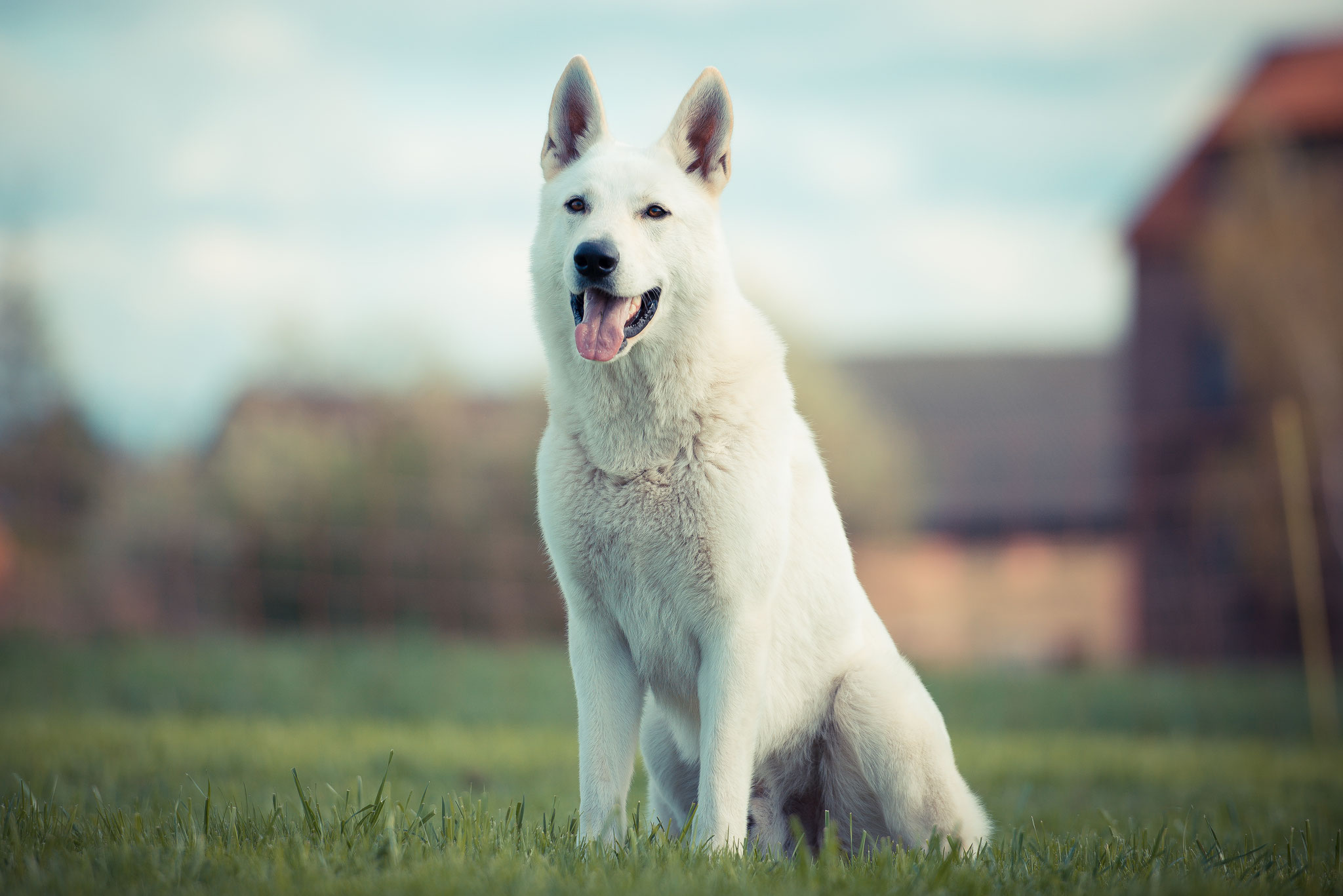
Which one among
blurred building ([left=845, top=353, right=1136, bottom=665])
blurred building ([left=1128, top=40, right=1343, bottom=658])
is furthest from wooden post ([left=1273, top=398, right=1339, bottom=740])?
blurred building ([left=845, top=353, right=1136, bottom=665])

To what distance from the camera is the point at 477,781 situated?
4367 mm

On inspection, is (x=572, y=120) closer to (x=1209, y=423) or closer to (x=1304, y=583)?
(x=1304, y=583)

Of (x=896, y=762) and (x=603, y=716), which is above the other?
(x=603, y=716)

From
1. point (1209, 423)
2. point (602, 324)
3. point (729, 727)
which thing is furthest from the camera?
point (1209, 423)

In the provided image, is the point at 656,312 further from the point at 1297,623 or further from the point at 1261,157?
the point at 1297,623

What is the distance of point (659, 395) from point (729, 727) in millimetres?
→ 914

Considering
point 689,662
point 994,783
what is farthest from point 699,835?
point 994,783

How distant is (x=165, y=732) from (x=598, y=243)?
4.33 meters

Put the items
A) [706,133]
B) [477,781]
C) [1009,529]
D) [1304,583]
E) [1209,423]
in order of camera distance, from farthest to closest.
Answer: [1009,529], [1209,423], [1304,583], [477,781], [706,133]

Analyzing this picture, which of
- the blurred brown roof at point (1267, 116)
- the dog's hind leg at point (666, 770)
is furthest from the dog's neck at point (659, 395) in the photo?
the blurred brown roof at point (1267, 116)

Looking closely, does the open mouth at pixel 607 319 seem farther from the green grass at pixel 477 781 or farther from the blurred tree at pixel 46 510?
the blurred tree at pixel 46 510

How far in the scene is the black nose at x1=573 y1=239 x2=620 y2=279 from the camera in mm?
2539

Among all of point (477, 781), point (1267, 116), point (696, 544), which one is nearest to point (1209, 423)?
point (1267, 116)

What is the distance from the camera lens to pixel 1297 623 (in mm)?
12516
